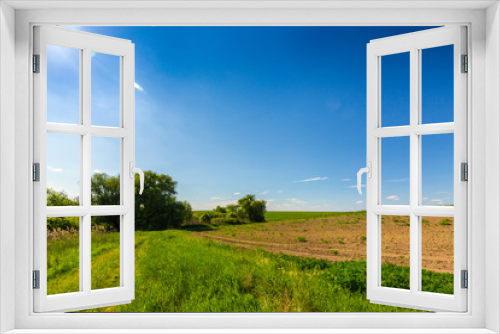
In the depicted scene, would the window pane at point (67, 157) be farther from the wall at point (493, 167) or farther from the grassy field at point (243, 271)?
the wall at point (493, 167)

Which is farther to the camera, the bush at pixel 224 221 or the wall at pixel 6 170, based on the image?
the bush at pixel 224 221

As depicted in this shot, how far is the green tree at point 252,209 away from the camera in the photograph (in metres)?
8.05

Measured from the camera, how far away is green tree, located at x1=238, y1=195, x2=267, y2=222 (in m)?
8.05

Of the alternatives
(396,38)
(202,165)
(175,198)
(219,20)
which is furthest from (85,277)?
(175,198)

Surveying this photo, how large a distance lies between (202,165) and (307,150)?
251 centimetres

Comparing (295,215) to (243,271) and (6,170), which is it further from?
(6,170)

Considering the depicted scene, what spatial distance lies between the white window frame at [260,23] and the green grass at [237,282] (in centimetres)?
110

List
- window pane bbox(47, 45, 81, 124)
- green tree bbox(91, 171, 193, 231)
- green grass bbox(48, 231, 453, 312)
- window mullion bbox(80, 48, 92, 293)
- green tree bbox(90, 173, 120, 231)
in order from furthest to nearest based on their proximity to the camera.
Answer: green tree bbox(91, 171, 193, 231) < green grass bbox(48, 231, 453, 312) < green tree bbox(90, 173, 120, 231) < window pane bbox(47, 45, 81, 124) < window mullion bbox(80, 48, 92, 293)

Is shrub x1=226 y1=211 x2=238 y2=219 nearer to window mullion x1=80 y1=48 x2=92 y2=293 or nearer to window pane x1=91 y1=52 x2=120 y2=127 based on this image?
window pane x1=91 y1=52 x2=120 y2=127

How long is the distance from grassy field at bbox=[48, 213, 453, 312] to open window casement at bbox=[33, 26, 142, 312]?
0.13m

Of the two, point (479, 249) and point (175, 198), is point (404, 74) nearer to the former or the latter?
point (479, 249)

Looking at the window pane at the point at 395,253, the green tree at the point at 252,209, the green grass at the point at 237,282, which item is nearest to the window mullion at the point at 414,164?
the window pane at the point at 395,253

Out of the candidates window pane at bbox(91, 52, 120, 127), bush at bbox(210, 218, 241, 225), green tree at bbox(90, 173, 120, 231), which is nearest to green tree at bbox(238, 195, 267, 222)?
bush at bbox(210, 218, 241, 225)

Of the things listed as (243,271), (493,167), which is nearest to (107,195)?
(243,271)
